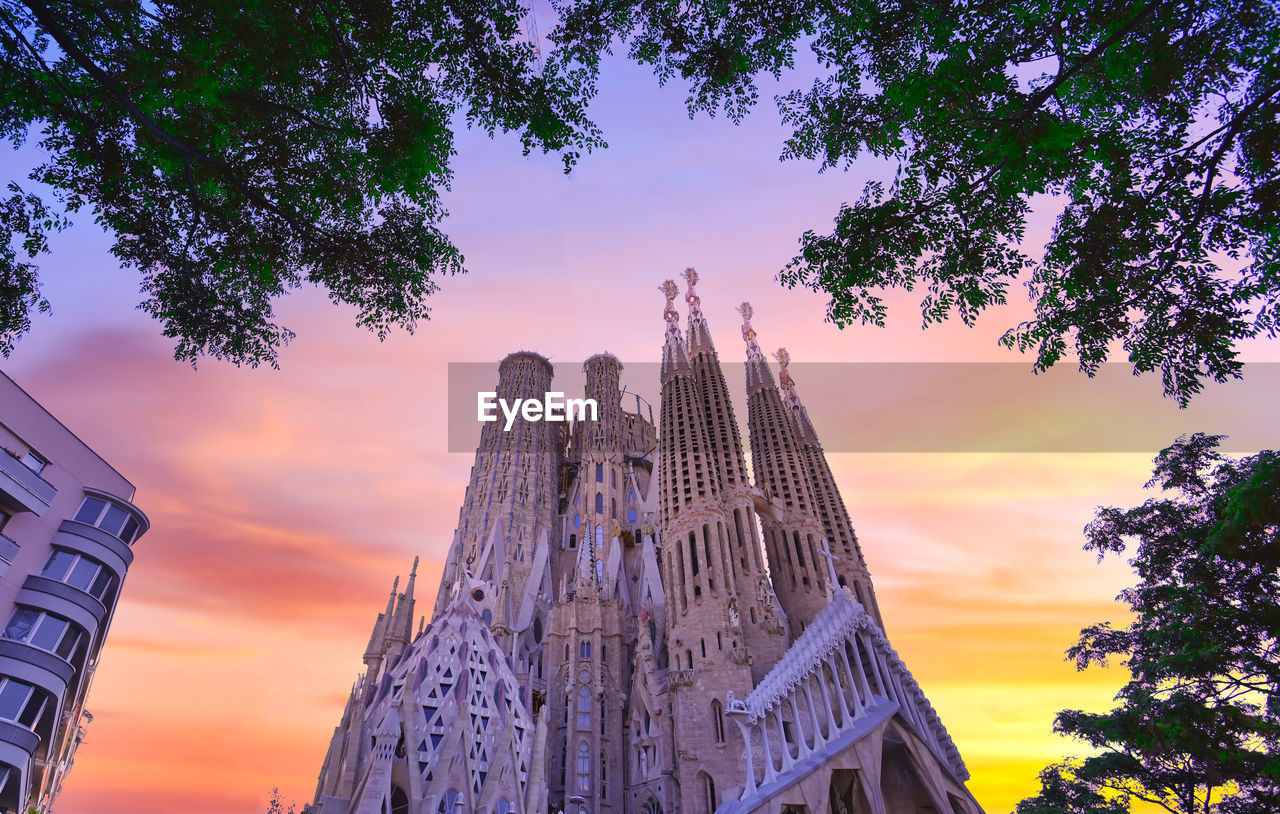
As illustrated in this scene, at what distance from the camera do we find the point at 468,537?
1702 inches

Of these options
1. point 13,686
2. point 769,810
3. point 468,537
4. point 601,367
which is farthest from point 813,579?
point 13,686

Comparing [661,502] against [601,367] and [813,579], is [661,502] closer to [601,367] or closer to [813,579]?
[813,579]

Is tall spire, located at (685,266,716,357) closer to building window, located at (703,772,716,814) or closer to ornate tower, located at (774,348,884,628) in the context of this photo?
ornate tower, located at (774,348,884,628)

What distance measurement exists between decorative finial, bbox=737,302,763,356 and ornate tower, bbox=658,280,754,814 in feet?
32.9

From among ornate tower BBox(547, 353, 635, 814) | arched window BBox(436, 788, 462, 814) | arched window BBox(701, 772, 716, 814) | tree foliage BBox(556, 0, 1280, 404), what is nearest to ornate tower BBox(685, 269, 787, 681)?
arched window BBox(701, 772, 716, 814)

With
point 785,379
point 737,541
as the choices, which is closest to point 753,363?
point 785,379

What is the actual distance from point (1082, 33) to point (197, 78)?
9.22 meters

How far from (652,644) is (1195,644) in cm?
2495

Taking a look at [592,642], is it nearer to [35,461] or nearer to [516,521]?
[516,521]

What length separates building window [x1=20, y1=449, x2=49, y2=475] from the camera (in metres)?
21.6

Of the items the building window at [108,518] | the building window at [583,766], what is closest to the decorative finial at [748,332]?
the building window at [583,766]

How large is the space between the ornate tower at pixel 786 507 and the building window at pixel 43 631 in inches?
1176

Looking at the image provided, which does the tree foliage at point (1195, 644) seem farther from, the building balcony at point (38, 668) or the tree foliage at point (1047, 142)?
the building balcony at point (38, 668)

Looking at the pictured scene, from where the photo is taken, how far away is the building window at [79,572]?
70.7 feet
